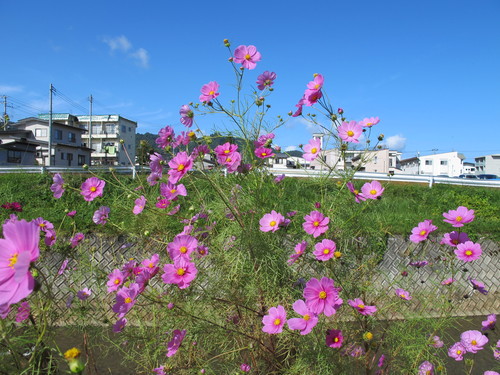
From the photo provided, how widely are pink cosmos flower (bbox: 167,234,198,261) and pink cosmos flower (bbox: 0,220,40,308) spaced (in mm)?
623

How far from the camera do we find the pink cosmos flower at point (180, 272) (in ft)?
4.01

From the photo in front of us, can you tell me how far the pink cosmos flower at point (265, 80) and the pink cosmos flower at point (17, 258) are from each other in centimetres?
120

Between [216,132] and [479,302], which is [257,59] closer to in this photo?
[216,132]

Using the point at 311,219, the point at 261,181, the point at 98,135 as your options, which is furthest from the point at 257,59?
the point at 98,135

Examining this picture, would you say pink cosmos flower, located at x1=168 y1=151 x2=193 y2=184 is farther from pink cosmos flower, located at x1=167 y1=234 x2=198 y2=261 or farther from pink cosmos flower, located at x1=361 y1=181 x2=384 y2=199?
pink cosmos flower, located at x1=361 y1=181 x2=384 y2=199

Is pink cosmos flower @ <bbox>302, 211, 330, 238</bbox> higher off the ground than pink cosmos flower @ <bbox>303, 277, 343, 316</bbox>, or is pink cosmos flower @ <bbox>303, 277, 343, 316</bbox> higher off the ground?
pink cosmos flower @ <bbox>302, 211, 330, 238</bbox>

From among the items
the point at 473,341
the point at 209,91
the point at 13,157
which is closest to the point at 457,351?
the point at 473,341

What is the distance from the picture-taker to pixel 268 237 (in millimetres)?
1577

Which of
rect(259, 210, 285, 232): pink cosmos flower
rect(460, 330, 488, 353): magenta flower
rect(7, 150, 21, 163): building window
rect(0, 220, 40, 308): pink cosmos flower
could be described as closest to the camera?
rect(0, 220, 40, 308): pink cosmos flower

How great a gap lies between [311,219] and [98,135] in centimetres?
5103

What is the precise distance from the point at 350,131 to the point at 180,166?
0.70 m

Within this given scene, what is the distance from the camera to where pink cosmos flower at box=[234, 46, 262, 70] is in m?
1.54

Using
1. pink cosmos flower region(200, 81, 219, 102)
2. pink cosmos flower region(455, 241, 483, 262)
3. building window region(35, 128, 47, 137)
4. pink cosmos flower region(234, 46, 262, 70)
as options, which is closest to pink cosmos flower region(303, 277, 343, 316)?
pink cosmos flower region(455, 241, 483, 262)

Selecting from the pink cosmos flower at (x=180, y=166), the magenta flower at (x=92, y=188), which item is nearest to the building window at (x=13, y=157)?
the magenta flower at (x=92, y=188)
